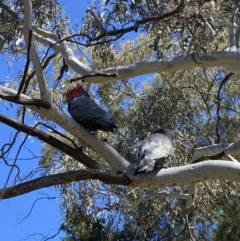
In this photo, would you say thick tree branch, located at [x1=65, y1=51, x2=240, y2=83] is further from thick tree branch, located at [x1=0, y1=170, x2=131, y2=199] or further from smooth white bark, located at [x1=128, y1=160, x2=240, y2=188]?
thick tree branch, located at [x1=0, y1=170, x2=131, y2=199]

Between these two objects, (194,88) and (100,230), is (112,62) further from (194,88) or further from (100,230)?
(100,230)

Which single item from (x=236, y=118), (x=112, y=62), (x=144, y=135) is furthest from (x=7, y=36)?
(x=236, y=118)

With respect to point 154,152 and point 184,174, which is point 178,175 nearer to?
point 184,174

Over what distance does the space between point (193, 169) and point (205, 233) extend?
5192 mm

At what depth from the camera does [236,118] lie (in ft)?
26.8

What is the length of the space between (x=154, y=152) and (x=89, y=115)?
0.59 metres

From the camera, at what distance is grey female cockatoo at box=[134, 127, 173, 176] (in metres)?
3.71

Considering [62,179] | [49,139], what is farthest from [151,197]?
[62,179]

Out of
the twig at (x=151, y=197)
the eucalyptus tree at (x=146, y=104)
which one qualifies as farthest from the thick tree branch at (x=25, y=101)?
the twig at (x=151, y=197)

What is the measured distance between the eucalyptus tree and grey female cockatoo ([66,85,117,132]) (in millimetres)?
174

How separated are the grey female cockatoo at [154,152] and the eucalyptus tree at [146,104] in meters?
0.06

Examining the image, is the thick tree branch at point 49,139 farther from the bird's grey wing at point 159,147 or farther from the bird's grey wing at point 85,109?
the bird's grey wing at point 85,109

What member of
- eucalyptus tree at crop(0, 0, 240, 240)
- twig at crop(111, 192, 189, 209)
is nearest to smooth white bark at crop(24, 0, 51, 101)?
eucalyptus tree at crop(0, 0, 240, 240)

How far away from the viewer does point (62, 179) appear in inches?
135
